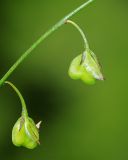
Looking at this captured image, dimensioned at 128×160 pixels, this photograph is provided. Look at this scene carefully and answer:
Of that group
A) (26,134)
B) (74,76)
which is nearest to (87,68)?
(74,76)

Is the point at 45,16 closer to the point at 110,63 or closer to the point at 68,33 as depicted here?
the point at 68,33

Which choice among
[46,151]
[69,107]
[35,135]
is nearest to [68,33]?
[69,107]

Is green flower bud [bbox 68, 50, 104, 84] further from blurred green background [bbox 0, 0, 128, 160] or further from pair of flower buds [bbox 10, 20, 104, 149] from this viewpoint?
blurred green background [bbox 0, 0, 128, 160]

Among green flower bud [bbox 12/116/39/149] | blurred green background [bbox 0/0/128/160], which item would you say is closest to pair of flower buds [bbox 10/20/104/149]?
green flower bud [bbox 12/116/39/149]

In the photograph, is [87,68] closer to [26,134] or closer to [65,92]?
[26,134]

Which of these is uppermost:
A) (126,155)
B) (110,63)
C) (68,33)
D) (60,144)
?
(68,33)

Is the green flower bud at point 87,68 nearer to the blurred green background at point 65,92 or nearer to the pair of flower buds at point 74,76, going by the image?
the pair of flower buds at point 74,76

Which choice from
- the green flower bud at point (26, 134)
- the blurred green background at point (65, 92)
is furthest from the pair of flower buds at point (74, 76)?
the blurred green background at point (65, 92)
